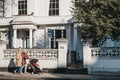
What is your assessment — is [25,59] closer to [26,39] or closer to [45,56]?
[45,56]

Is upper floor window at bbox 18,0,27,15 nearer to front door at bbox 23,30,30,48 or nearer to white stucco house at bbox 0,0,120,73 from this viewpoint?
white stucco house at bbox 0,0,120,73

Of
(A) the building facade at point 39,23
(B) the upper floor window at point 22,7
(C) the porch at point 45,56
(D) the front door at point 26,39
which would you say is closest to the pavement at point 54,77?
(C) the porch at point 45,56

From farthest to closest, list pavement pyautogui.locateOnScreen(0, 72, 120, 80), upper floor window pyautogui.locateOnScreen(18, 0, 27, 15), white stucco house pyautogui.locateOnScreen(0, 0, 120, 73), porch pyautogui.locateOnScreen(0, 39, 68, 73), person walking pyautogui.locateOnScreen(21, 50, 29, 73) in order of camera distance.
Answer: upper floor window pyautogui.locateOnScreen(18, 0, 27, 15), white stucco house pyautogui.locateOnScreen(0, 0, 120, 73), porch pyautogui.locateOnScreen(0, 39, 68, 73), person walking pyautogui.locateOnScreen(21, 50, 29, 73), pavement pyautogui.locateOnScreen(0, 72, 120, 80)

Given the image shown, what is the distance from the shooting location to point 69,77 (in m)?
23.1

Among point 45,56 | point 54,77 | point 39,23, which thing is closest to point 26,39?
point 39,23

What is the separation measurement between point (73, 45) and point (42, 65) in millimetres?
11763

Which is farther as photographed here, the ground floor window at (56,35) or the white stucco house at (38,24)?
the ground floor window at (56,35)

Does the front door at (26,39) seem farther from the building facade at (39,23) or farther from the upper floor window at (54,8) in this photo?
the upper floor window at (54,8)

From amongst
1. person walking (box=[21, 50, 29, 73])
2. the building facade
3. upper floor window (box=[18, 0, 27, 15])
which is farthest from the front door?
person walking (box=[21, 50, 29, 73])

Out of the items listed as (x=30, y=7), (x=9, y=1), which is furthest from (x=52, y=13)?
(x=9, y=1)

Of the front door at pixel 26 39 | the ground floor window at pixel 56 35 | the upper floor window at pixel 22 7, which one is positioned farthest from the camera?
the upper floor window at pixel 22 7

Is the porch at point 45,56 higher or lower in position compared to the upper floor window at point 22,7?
lower

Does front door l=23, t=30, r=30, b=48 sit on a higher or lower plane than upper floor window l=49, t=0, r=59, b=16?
lower

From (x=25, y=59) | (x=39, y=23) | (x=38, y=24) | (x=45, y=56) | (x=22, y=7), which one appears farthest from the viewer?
(x=22, y=7)
